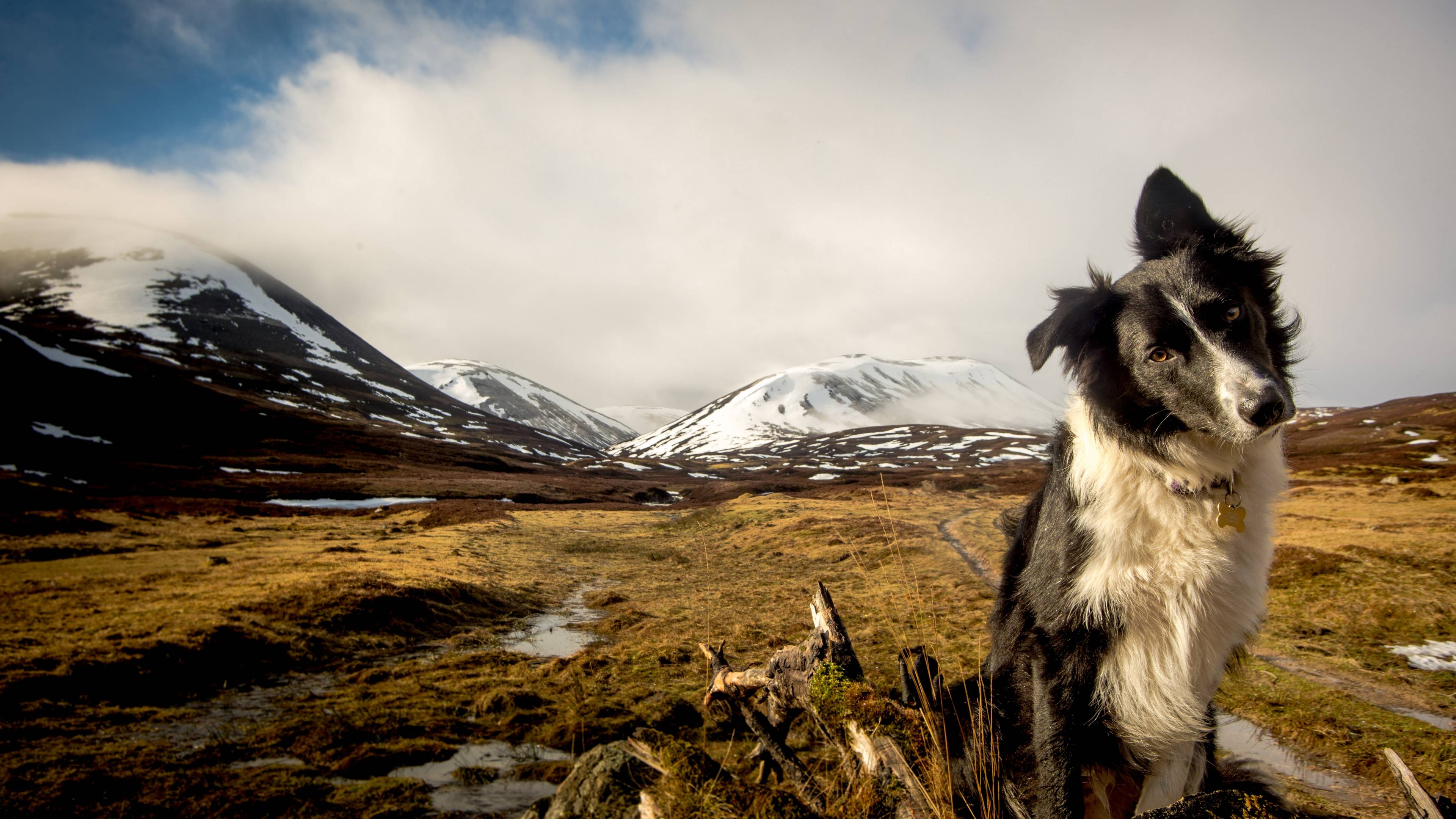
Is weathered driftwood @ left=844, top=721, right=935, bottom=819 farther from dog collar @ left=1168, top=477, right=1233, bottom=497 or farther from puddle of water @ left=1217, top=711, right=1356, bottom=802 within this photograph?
puddle of water @ left=1217, top=711, right=1356, bottom=802

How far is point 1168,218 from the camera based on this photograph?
313 cm

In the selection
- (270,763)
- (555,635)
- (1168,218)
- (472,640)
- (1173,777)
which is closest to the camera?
(1173,777)

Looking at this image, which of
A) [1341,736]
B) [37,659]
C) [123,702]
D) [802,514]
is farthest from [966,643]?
[802,514]

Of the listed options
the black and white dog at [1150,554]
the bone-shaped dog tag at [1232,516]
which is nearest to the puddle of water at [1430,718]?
the black and white dog at [1150,554]

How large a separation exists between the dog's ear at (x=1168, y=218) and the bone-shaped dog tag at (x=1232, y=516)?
4.51 ft

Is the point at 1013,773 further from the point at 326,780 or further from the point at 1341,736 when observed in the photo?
the point at 326,780

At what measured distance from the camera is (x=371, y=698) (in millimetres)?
6898

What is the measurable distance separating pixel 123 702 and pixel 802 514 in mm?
23524

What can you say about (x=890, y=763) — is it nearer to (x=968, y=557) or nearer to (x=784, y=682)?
(x=784, y=682)

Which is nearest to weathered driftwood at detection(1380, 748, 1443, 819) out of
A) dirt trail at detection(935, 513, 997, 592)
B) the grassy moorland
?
the grassy moorland

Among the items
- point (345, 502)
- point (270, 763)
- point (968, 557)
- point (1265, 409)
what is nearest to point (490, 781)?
point (270, 763)

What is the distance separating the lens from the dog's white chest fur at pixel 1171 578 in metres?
2.61

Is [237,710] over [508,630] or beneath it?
over

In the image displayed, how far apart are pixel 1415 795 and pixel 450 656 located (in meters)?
10.1
